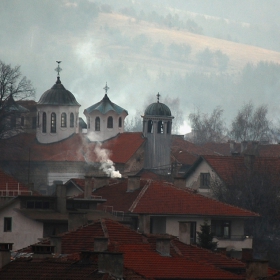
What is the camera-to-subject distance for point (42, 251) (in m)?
40.2

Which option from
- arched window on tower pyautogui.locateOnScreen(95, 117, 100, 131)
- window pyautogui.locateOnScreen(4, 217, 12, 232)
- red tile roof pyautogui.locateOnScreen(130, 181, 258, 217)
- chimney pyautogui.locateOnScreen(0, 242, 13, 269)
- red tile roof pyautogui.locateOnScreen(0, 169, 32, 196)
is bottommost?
chimney pyautogui.locateOnScreen(0, 242, 13, 269)

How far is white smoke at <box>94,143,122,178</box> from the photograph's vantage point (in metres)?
102

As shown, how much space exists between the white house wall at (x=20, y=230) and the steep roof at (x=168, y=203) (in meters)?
6.73

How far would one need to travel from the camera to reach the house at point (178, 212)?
60594 millimetres

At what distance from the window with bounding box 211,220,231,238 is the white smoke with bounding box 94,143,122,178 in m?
37.7

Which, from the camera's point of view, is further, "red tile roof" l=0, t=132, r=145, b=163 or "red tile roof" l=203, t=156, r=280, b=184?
"red tile roof" l=0, t=132, r=145, b=163

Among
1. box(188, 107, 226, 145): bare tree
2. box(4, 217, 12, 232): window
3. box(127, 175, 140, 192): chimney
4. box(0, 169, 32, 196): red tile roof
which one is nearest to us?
box(4, 217, 12, 232): window

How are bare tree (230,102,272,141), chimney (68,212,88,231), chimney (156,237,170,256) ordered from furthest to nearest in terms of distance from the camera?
bare tree (230,102,272,141) → chimney (68,212,88,231) → chimney (156,237,170,256)

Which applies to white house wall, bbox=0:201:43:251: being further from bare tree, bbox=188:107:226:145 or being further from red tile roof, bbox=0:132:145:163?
bare tree, bbox=188:107:226:145

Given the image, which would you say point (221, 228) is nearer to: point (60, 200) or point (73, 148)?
point (60, 200)

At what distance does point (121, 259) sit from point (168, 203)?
83.1ft

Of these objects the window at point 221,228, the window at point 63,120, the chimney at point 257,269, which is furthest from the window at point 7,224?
the window at point 63,120

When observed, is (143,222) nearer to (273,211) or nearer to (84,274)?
(273,211)

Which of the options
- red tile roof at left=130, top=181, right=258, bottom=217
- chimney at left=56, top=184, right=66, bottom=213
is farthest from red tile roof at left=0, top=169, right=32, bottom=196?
chimney at left=56, top=184, right=66, bottom=213
